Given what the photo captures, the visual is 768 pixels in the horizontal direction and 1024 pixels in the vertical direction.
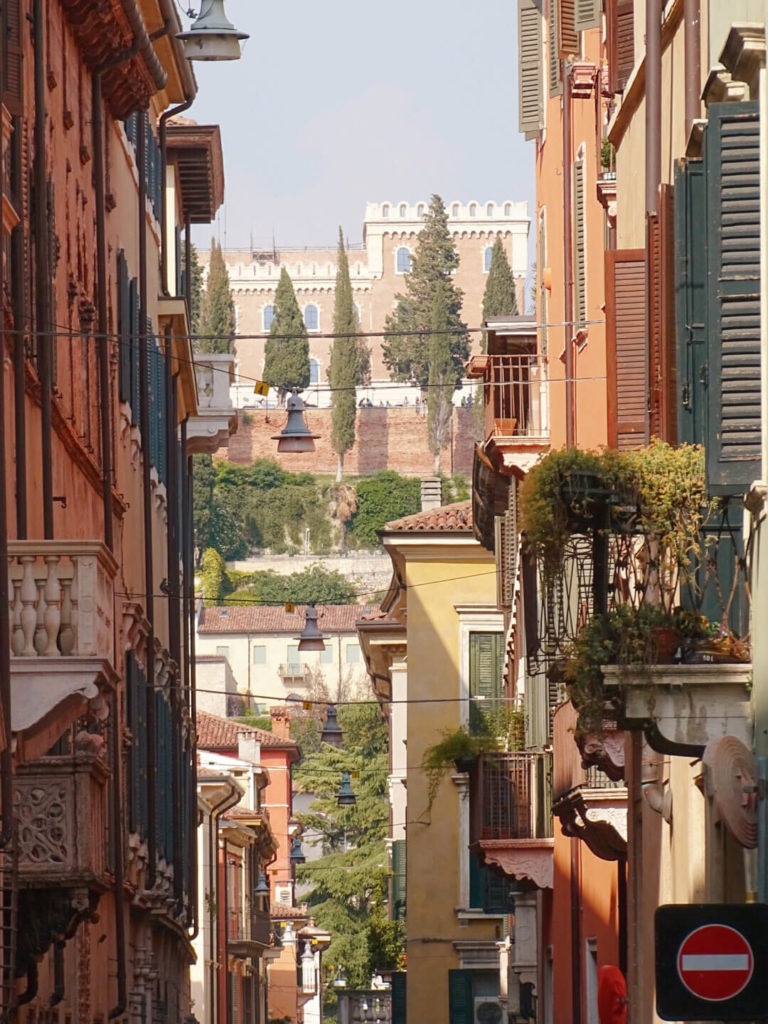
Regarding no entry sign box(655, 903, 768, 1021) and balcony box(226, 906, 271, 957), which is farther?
balcony box(226, 906, 271, 957)

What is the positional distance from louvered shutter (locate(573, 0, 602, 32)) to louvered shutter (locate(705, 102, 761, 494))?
28.1 feet

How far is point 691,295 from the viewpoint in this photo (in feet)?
36.3

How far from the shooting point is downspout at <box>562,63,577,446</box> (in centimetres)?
2025

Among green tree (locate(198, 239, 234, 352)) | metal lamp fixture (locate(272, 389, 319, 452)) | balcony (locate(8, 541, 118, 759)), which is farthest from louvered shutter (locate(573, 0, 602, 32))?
green tree (locate(198, 239, 234, 352))

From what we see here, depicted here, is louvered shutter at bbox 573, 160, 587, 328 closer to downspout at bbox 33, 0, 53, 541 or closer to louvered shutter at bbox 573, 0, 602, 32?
louvered shutter at bbox 573, 0, 602, 32

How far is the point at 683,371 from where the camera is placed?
1130cm

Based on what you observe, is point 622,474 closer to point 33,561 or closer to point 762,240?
point 762,240

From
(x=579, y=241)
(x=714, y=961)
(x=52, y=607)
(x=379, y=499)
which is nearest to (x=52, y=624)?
(x=52, y=607)

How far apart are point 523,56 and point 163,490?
231 inches

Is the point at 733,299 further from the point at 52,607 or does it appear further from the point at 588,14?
the point at 588,14

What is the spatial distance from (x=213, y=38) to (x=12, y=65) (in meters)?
4.94

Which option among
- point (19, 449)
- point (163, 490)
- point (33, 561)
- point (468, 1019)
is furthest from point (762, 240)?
point (468, 1019)

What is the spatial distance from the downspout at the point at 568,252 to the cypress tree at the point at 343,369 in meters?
115

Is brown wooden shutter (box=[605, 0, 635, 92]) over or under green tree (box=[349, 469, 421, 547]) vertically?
under
